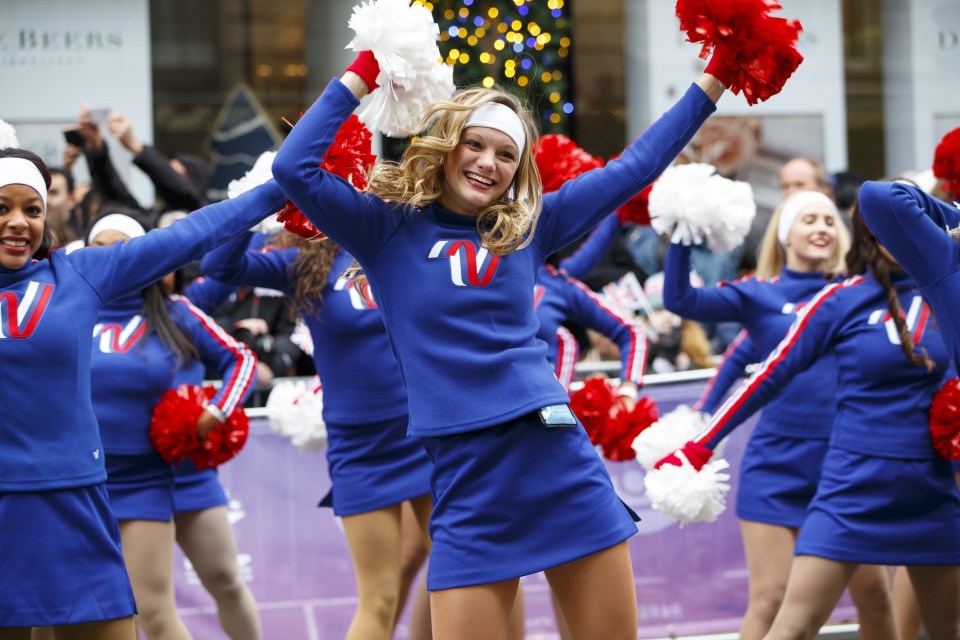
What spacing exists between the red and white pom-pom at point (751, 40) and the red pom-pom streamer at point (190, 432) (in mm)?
2479

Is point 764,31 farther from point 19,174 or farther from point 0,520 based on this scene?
point 0,520

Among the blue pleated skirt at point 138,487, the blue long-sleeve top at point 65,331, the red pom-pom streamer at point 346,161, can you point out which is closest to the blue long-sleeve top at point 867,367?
the red pom-pom streamer at point 346,161

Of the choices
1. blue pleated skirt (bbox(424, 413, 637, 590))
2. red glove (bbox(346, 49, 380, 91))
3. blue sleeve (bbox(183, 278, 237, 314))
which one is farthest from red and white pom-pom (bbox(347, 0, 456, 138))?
blue sleeve (bbox(183, 278, 237, 314))

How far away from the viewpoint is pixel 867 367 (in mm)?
4797

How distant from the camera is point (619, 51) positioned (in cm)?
1038

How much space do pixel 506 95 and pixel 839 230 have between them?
2.63 m

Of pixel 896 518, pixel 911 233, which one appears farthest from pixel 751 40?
pixel 896 518

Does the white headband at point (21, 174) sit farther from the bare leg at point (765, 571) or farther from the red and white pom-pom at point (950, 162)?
the bare leg at point (765, 571)

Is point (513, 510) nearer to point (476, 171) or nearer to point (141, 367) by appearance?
point (476, 171)

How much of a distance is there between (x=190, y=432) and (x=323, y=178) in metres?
2.01

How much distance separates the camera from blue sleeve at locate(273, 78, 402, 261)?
3.39m

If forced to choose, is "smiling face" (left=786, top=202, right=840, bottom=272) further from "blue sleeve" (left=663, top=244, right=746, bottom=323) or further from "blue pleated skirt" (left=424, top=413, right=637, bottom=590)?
"blue pleated skirt" (left=424, top=413, right=637, bottom=590)

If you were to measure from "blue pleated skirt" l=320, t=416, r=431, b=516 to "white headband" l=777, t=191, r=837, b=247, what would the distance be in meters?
1.84

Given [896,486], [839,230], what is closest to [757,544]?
[896,486]
